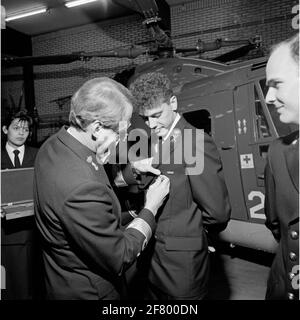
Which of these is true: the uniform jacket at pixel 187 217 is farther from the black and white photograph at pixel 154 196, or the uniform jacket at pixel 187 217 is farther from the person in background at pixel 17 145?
the person in background at pixel 17 145

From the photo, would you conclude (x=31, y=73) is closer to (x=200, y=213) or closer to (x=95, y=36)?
(x=95, y=36)

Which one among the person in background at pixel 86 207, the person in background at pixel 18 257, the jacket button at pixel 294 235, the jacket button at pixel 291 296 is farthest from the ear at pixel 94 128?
the person in background at pixel 18 257

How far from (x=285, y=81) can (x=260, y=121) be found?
88.5 inches

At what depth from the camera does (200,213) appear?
157cm

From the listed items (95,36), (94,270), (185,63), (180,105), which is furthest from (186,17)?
(94,270)

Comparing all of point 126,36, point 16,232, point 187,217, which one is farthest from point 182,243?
point 126,36

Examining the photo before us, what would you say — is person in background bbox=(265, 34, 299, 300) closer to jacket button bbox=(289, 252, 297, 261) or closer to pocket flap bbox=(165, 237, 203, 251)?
jacket button bbox=(289, 252, 297, 261)

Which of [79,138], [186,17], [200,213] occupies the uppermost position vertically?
[186,17]

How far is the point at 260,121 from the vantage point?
3.12 meters

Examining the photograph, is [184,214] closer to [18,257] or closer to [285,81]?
[285,81]

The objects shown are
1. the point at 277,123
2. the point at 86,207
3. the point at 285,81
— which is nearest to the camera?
the point at 285,81

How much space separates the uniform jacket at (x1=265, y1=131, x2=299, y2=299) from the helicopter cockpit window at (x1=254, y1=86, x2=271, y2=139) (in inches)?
79.2

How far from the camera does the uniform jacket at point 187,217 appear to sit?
1.49 meters
